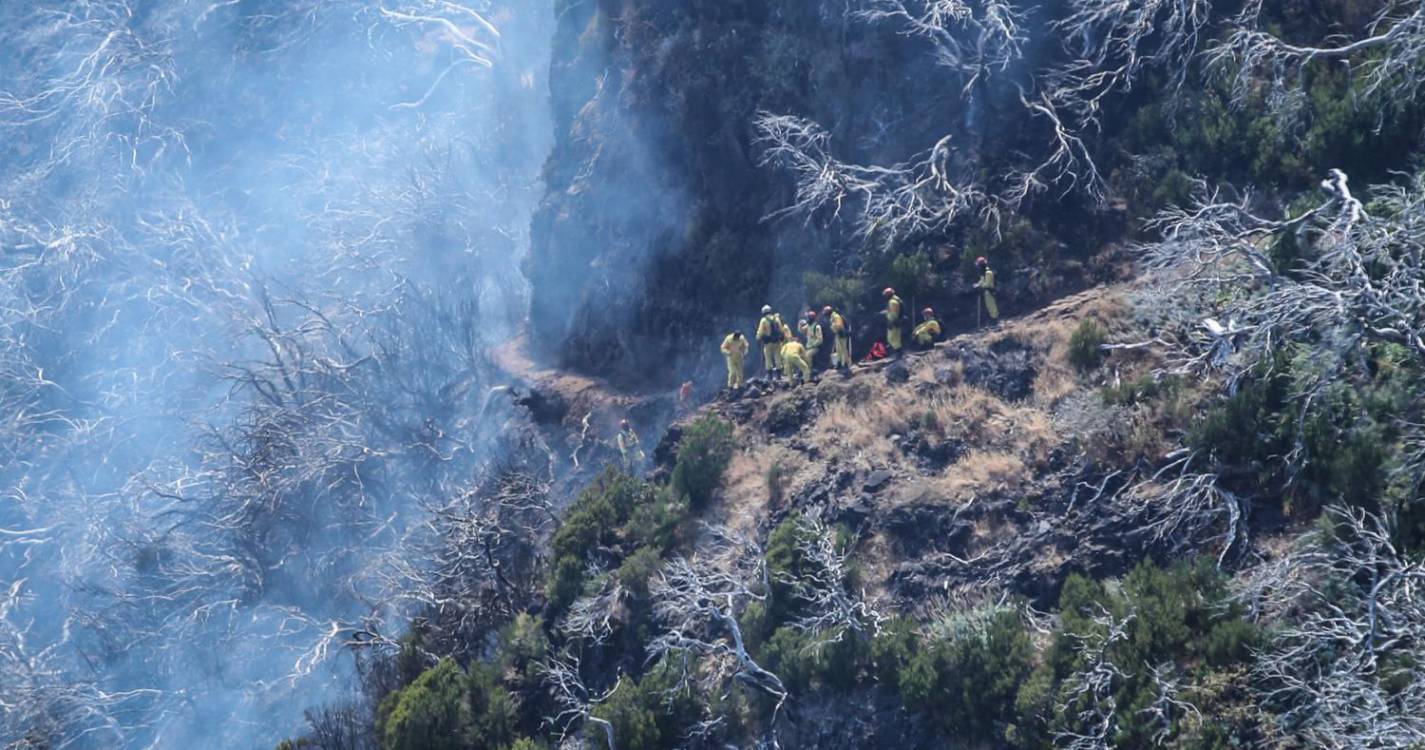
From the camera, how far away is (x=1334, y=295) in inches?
542

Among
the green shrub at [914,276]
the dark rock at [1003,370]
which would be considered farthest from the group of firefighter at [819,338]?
the dark rock at [1003,370]

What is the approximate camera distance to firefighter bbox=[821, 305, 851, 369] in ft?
67.2

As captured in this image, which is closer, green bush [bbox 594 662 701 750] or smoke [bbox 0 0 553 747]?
green bush [bbox 594 662 701 750]

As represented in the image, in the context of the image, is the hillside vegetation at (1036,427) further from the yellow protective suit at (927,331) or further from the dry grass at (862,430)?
the yellow protective suit at (927,331)

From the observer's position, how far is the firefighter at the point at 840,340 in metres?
20.5

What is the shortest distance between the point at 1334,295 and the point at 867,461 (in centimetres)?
680

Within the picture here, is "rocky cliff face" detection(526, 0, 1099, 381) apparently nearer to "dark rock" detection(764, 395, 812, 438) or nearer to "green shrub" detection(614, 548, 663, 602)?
"dark rock" detection(764, 395, 812, 438)

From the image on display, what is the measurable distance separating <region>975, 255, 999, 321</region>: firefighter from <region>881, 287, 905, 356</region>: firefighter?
50.7 inches

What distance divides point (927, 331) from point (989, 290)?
3.72 feet

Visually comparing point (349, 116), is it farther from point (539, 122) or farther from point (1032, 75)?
point (1032, 75)

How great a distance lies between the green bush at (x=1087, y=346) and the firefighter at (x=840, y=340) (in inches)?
154

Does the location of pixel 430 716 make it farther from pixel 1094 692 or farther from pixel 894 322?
pixel 894 322

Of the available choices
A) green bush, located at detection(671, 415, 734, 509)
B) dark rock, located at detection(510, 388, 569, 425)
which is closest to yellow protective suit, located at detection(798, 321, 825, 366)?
green bush, located at detection(671, 415, 734, 509)

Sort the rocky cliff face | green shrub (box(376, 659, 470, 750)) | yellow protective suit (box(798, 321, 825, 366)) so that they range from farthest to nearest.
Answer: the rocky cliff face → yellow protective suit (box(798, 321, 825, 366)) → green shrub (box(376, 659, 470, 750))
